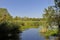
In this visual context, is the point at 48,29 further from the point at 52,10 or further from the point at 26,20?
the point at 26,20

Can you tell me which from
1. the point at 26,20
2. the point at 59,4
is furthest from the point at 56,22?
the point at 26,20

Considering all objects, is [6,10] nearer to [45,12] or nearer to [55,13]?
[45,12]

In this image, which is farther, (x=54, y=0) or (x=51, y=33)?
(x=51, y=33)

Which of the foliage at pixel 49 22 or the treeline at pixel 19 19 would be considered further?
the treeline at pixel 19 19

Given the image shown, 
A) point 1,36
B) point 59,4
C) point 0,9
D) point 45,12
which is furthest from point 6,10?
point 1,36

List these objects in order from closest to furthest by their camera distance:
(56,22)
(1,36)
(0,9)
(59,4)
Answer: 1. (1,36)
2. (59,4)
3. (56,22)
4. (0,9)

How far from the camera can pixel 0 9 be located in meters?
24.3

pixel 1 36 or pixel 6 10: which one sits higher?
pixel 6 10

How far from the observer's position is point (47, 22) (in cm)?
2080

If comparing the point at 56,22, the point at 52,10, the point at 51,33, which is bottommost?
the point at 51,33

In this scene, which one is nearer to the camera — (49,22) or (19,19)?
(49,22)

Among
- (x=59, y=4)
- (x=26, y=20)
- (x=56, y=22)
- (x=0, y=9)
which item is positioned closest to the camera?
(x=59, y=4)

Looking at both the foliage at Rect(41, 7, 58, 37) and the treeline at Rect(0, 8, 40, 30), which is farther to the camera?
the treeline at Rect(0, 8, 40, 30)

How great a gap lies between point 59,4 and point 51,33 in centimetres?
372
